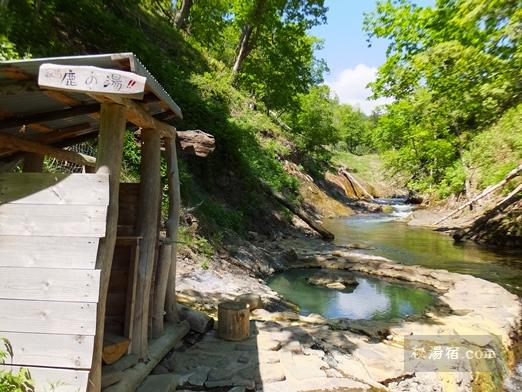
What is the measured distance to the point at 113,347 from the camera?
3.81 metres

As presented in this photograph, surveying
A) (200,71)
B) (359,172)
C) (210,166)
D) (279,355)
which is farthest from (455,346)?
(359,172)

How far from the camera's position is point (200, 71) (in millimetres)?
19562

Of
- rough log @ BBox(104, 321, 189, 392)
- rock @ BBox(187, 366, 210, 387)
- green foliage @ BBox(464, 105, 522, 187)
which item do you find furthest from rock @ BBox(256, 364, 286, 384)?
green foliage @ BBox(464, 105, 522, 187)

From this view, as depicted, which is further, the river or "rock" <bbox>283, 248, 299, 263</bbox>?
"rock" <bbox>283, 248, 299, 263</bbox>

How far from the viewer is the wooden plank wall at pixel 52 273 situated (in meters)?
2.87

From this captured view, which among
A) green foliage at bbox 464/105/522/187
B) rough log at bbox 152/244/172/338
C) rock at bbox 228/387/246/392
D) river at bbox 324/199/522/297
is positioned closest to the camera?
rock at bbox 228/387/246/392

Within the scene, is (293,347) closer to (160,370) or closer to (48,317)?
(160,370)

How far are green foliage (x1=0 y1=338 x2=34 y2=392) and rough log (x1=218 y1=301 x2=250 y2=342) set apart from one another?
274 centimetres

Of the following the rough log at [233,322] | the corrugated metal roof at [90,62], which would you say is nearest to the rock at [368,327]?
the rough log at [233,322]

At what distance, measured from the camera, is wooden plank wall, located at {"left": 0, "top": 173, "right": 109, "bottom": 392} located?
9.42ft

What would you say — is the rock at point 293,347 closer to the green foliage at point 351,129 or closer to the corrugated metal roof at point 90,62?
the corrugated metal roof at point 90,62

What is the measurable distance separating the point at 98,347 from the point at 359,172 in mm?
39581

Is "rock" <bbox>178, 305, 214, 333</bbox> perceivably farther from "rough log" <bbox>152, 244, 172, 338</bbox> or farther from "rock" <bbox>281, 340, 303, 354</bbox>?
"rock" <bbox>281, 340, 303, 354</bbox>

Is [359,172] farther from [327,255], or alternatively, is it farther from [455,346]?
[455,346]
